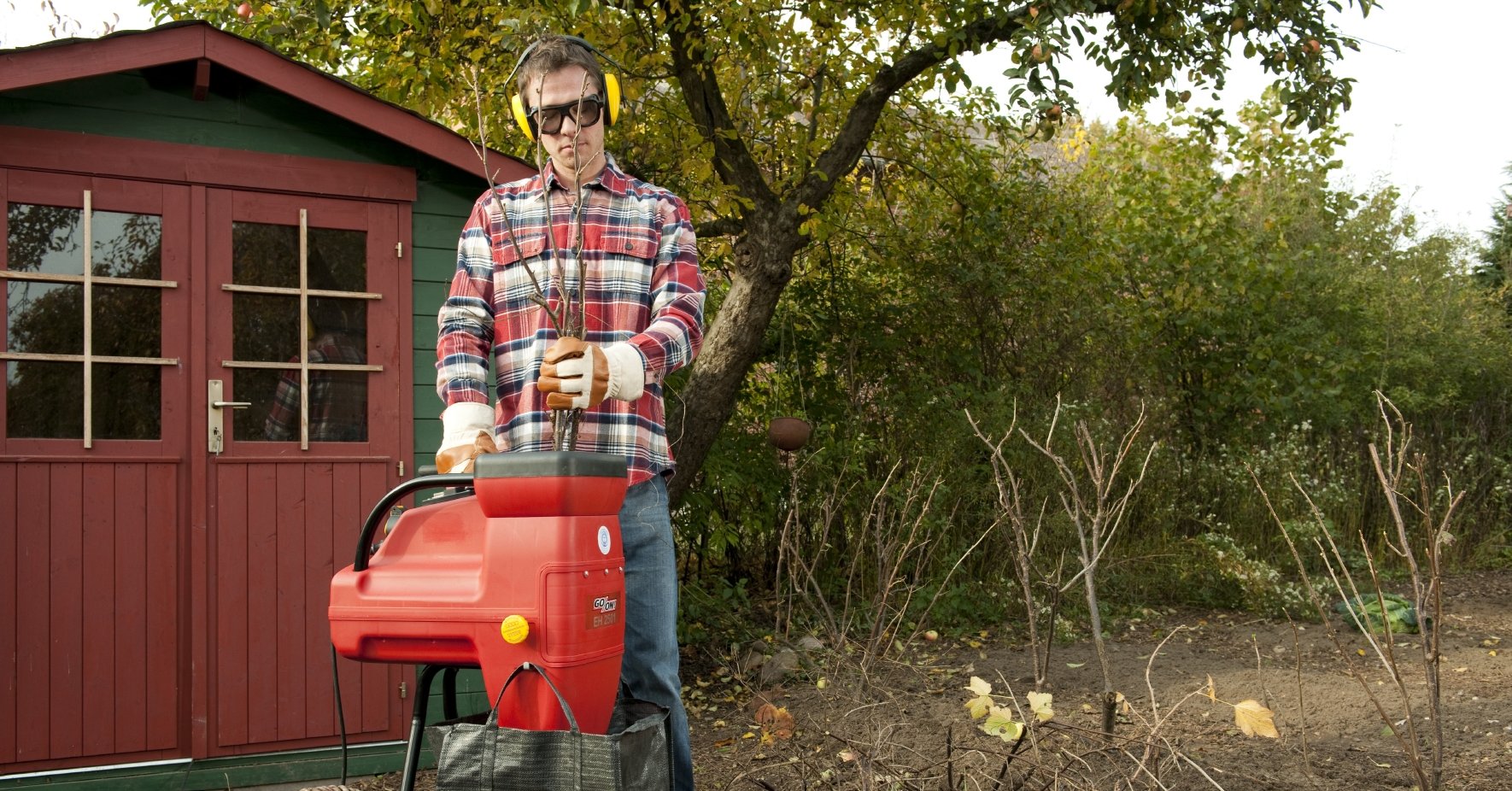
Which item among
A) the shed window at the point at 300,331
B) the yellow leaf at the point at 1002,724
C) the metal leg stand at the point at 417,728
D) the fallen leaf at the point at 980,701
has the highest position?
the shed window at the point at 300,331

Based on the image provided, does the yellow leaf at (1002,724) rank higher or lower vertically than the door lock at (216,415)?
lower

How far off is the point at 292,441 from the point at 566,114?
2673 mm

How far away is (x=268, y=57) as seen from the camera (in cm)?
439

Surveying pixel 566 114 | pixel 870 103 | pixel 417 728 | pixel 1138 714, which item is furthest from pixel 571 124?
pixel 870 103

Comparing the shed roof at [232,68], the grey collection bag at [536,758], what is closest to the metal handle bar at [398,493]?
the grey collection bag at [536,758]

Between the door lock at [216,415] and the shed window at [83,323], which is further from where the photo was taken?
the door lock at [216,415]

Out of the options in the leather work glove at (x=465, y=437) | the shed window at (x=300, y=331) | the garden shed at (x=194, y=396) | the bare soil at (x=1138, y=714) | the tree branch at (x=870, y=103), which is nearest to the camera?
the leather work glove at (x=465, y=437)

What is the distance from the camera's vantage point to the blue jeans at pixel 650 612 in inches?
85.3

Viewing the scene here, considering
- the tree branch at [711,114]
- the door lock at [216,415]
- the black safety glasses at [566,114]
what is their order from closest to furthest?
the black safety glasses at [566,114]
the door lock at [216,415]
the tree branch at [711,114]

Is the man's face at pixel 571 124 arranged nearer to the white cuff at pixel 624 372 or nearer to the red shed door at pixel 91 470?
the white cuff at pixel 624 372

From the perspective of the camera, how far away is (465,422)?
83.7 inches

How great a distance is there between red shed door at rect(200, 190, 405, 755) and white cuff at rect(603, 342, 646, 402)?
2.88 metres

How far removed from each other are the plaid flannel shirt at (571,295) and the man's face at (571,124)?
48mm

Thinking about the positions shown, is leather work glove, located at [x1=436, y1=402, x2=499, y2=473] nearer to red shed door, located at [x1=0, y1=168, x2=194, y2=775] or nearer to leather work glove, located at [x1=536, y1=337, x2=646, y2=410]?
leather work glove, located at [x1=536, y1=337, x2=646, y2=410]
